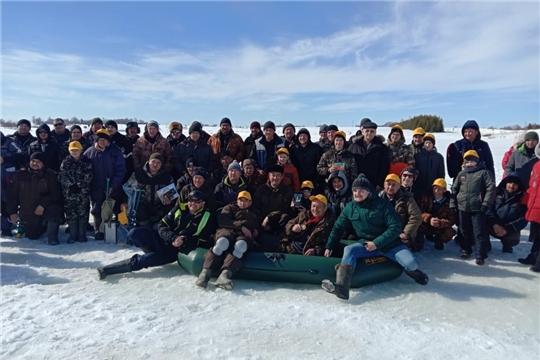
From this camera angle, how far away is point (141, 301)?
392 centimetres

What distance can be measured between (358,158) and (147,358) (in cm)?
413

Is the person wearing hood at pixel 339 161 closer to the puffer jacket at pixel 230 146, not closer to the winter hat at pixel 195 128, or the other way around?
the puffer jacket at pixel 230 146

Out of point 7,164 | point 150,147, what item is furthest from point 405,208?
point 7,164

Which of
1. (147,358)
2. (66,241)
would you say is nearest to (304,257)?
(147,358)

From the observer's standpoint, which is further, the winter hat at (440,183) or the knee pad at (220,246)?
the winter hat at (440,183)

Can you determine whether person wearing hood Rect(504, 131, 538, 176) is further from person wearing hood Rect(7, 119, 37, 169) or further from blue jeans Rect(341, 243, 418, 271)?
person wearing hood Rect(7, 119, 37, 169)

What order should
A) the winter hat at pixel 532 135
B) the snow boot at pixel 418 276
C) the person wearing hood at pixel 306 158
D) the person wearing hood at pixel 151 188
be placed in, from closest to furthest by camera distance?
the snow boot at pixel 418 276 → the person wearing hood at pixel 151 188 → the winter hat at pixel 532 135 → the person wearing hood at pixel 306 158

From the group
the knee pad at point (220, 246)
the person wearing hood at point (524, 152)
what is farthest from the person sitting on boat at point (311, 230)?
the person wearing hood at point (524, 152)

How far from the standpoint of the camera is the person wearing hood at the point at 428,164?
5.95m

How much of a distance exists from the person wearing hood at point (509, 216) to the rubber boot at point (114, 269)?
502 cm

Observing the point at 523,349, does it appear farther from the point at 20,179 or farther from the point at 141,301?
the point at 20,179

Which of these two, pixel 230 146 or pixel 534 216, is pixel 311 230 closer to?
pixel 230 146

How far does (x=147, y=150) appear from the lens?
6.55 m

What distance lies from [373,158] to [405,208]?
1044 mm
